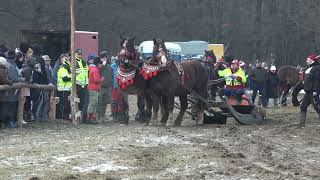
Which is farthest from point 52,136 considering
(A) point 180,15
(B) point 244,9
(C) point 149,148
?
(B) point 244,9

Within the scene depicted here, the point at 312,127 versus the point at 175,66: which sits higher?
the point at 175,66

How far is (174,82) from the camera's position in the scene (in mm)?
17094

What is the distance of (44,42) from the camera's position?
25875 millimetres

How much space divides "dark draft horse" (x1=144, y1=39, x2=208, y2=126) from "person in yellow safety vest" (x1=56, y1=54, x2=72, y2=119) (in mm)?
2516

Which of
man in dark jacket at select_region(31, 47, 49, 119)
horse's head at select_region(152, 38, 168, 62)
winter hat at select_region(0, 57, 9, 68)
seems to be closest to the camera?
winter hat at select_region(0, 57, 9, 68)

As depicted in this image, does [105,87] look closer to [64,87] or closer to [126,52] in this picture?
[64,87]

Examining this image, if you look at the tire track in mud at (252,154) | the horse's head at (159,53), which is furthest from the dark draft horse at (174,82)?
the tire track in mud at (252,154)

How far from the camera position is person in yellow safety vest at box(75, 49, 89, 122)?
18.2 meters

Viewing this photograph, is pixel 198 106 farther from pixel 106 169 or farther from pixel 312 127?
pixel 106 169

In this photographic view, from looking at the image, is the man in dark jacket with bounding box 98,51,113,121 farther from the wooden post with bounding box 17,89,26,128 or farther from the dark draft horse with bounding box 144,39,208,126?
the wooden post with bounding box 17,89,26,128

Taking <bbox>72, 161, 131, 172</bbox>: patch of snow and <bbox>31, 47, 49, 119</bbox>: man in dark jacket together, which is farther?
<bbox>31, 47, 49, 119</bbox>: man in dark jacket

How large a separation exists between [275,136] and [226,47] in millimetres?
53144

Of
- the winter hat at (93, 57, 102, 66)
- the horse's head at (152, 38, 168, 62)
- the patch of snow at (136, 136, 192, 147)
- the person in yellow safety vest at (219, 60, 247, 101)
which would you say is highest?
the horse's head at (152, 38, 168, 62)

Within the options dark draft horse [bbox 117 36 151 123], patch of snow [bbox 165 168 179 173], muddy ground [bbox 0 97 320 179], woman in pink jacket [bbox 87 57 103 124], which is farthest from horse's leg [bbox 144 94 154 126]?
patch of snow [bbox 165 168 179 173]
